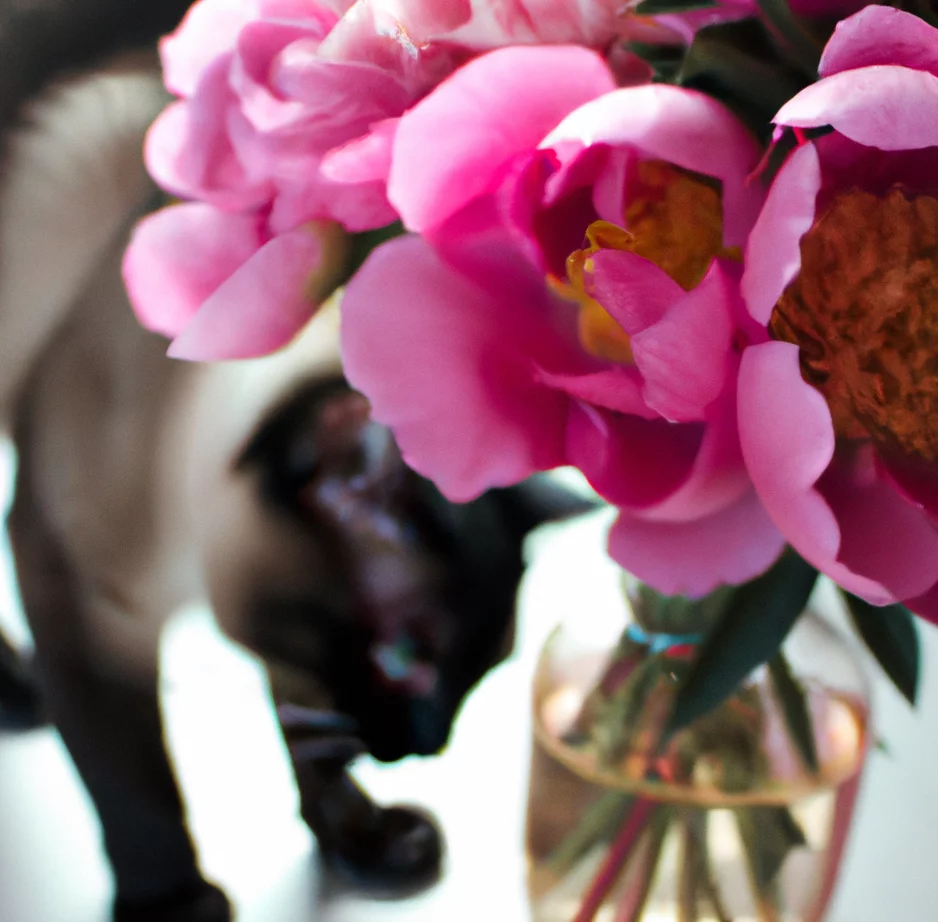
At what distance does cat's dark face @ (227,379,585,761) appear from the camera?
0.50 meters

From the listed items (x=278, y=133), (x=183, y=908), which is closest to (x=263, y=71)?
(x=278, y=133)

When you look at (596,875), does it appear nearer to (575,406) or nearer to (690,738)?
(690,738)

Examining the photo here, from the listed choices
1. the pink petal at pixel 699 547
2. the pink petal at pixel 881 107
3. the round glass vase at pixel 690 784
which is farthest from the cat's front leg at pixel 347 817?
the pink petal at pixel 881 107

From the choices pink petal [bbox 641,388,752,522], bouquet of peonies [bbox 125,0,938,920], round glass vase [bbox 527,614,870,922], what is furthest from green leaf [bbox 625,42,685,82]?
round glass vase [bbox 527,614,870,922]

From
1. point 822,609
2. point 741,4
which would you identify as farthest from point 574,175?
point 822,609

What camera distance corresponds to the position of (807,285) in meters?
0.24

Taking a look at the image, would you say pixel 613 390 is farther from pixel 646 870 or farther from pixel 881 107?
pixel 646 870

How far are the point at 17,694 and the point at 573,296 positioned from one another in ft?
Result: 1.39

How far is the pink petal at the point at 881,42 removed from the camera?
0.20 meters

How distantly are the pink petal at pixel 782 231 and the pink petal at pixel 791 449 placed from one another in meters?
0.01

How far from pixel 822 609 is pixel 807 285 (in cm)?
41

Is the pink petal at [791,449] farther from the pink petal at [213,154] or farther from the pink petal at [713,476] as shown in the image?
the pink petal at [213,154]

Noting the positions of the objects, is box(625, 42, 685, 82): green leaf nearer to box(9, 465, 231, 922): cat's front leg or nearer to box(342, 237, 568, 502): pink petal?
box(342, 237, 568, 502): pink petal

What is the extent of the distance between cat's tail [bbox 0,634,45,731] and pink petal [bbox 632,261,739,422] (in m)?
0.44
